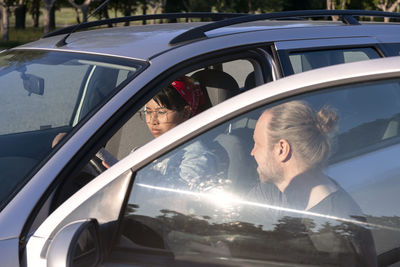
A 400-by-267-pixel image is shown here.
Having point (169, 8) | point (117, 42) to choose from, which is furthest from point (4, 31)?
point (117, 42)

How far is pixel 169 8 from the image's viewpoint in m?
63.0

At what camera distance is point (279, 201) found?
6.28 ft

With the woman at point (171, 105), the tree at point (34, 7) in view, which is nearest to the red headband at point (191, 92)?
the woman at point (171, 105)

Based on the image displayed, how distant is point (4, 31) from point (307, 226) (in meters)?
38.6

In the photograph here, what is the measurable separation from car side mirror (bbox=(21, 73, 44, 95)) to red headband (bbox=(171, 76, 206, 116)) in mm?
618

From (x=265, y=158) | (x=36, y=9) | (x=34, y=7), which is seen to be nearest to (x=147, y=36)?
(x=265, y=158)

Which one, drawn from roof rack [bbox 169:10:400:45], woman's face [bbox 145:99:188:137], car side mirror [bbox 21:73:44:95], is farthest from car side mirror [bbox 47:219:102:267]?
woman's face [bbox 145:99:188:137]

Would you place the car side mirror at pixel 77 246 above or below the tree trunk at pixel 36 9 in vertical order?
above

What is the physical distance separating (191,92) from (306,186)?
1524 millimetres

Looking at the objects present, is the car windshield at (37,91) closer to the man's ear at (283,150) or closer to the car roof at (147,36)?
the car roof at (147,36)

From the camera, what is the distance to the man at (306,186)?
1.85m

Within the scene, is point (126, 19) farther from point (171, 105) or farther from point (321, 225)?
point (321, 225)

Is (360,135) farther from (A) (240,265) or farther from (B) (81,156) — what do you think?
(B) (81,156)

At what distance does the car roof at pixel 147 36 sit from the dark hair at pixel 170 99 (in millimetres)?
288
